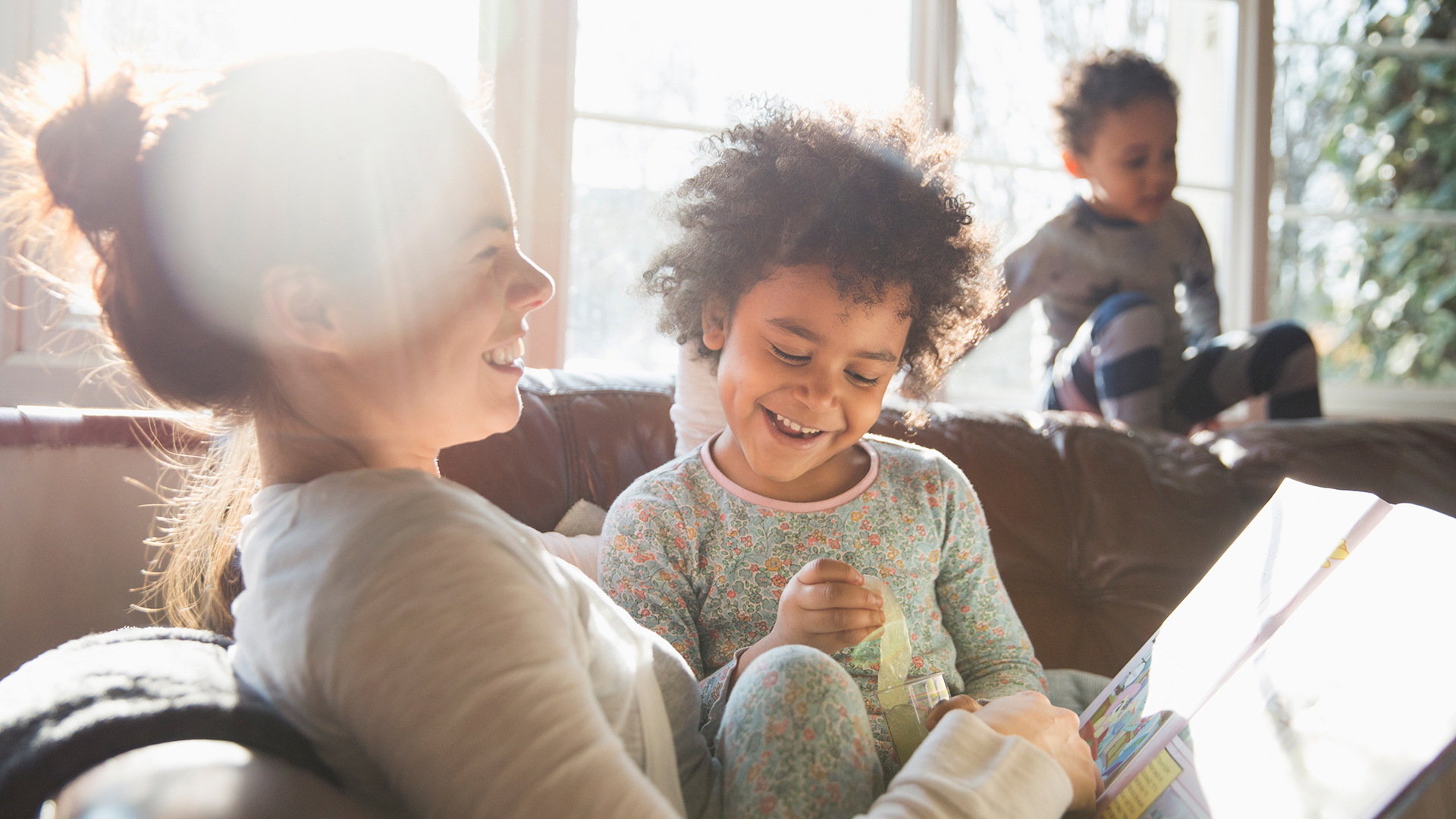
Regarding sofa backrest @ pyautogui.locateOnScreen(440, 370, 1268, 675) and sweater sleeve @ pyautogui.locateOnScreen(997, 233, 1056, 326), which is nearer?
sofa backrest @ pyautogui.locateOnScreen(440, 370, 1268, 675)

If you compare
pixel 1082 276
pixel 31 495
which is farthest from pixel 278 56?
pixel 1082 276

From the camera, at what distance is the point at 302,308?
2.09 feet

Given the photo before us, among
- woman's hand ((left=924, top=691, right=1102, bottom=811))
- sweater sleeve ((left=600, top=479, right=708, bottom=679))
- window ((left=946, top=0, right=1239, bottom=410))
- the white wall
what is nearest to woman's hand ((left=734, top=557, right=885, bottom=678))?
woman's hand ((left=924, top=691, right=1102, bottom=811))

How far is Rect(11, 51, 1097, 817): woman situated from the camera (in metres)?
0.52

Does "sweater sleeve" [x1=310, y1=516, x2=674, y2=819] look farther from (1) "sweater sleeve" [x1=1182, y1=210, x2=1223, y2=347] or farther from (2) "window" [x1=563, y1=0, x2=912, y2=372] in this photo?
(1) "sweater sleeve" [x1=1182, y1=210, x2=1223, y2=347]

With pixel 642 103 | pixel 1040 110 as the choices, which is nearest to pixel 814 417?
pixel 642 103

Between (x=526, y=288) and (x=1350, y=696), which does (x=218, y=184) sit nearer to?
(x=526, y=288)

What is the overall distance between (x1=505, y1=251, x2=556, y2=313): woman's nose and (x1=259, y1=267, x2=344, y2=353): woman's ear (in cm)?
13

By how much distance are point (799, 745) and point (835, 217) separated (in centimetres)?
64

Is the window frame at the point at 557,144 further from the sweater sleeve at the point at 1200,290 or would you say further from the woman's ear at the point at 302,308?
the woman's ear at the point at 302,308

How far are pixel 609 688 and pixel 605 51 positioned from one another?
2093 mm

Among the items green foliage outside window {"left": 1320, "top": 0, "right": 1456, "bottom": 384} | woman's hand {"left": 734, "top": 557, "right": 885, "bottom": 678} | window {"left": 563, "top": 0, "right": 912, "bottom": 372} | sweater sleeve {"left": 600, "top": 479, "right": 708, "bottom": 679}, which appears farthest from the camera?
green foliage outside window {"left": 1320, "top": 0, "right": 1456, "bottom": 384}

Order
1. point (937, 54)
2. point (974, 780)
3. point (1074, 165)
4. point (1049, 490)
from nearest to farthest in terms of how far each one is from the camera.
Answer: point (974, 780) → point (1049, 490) → point (1074, 165) → point (937, 54)

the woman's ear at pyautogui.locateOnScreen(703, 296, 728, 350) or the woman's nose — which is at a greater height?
the woman's nose
